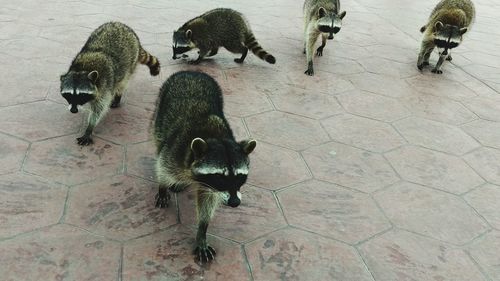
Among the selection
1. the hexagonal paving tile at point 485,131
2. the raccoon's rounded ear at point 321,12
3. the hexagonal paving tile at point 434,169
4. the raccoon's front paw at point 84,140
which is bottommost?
the hexagonal paving tile at point 485,131

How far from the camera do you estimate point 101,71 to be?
3.84 meters

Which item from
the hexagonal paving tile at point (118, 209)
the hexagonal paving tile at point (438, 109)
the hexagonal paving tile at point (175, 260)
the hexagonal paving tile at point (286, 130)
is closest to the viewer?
the hexagonal paving tile at point (175, 260)

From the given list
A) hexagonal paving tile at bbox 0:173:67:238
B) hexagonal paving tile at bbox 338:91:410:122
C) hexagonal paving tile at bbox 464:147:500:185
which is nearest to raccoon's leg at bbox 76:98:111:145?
hexagonal paving tile at bbox 0:173:67:238

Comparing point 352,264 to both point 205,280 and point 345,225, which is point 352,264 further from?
point 205,280

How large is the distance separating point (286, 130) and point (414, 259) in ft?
5.89

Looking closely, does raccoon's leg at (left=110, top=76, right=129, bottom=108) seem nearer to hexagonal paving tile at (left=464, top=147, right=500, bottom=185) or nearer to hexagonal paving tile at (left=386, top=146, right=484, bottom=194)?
hexagonal paving tile at (left=386, top=146, right=484, bottom=194)

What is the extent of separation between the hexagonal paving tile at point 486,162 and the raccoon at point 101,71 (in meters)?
3.35

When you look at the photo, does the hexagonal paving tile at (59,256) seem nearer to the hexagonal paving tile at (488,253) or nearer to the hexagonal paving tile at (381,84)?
the hexagonal paving tile at (488,253)

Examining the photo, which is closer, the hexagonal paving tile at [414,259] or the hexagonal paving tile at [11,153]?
the hexagonal paving tile at [414,259]

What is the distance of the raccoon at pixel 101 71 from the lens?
359cm

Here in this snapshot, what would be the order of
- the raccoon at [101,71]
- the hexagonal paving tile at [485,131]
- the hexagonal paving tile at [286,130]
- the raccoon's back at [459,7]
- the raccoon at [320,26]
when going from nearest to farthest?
the raccoon at [101,71]
the hexagonal paving tile at [286,130]
the hexagonal paving tile at [485,131]
the raccoon at [320,26]
the raccoon's back at [459,7]

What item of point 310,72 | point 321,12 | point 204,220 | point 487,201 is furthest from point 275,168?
point 321,12

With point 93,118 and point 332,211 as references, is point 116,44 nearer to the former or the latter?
point 93,118

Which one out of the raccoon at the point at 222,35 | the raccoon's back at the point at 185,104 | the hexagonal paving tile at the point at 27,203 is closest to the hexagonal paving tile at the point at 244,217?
the raccoon's back at the point at 185,104
